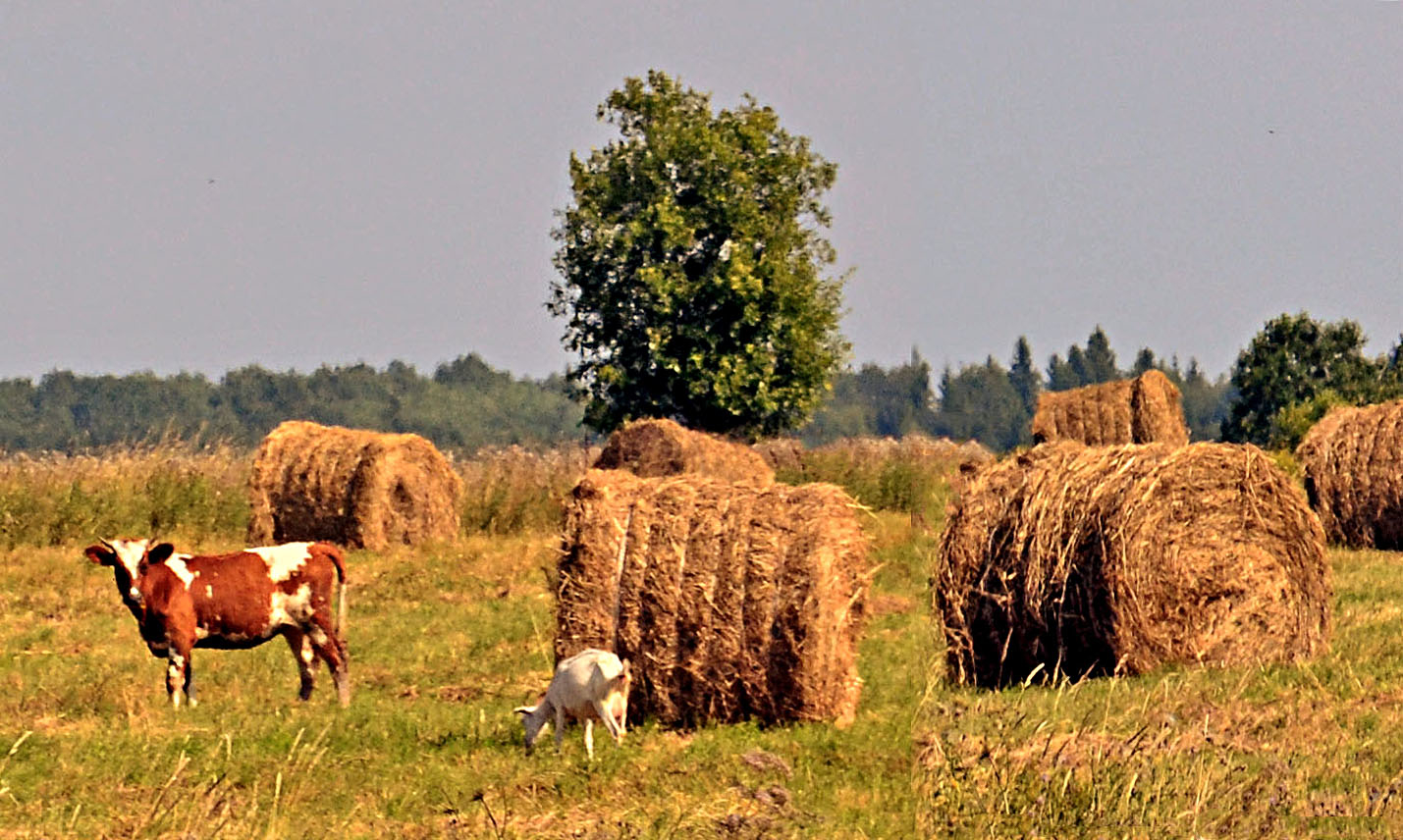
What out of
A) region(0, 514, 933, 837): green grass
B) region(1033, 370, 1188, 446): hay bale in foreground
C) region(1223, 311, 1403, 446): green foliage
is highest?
region(1223, 311, 1403, 446): green foliage

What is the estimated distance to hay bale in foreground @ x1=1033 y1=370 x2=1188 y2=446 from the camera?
106ft

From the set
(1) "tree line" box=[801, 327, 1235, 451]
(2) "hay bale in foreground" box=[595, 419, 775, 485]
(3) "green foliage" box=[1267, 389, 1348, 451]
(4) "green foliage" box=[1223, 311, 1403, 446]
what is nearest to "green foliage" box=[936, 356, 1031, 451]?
(1) "tree line" box=[801, 327, 1235, 451]

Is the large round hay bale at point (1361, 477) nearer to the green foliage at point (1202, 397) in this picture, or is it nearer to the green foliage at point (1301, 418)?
the green foliage at point (1301, 418)

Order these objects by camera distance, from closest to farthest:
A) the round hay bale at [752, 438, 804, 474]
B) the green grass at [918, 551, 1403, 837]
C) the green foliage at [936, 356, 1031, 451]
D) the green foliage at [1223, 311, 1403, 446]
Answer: the green grass at [918, 551, 1403, 837], the round hay bale at [752, 438, 804, 474], the green foliage at [1223, 311, 1403, 446], the green foliage at [936, 356, 1031, 451]

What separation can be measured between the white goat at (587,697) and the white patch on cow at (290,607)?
4035 millimetres

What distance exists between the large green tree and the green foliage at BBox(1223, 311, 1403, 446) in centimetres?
2778

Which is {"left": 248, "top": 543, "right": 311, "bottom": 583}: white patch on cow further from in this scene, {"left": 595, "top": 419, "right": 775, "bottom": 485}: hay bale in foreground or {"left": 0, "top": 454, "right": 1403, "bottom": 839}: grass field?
{"left": 595, "top": 419, "right": 775, "bottom": 485}: hay bale in foreground

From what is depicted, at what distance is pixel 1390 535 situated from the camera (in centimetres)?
2323

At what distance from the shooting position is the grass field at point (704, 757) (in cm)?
855

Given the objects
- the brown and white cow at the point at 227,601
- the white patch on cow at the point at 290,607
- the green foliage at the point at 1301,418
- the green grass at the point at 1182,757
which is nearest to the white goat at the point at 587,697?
the green grass at the point at 1182,757

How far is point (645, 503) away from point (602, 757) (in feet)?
7.34

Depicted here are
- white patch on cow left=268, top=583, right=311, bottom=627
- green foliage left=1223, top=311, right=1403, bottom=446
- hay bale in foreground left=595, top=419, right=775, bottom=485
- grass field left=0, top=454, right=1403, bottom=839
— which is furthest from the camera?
green foliage left=1223, top=311, right=1403, bottom=446

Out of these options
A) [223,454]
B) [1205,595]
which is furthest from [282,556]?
[223,454]

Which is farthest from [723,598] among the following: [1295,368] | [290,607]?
[1295,368]
